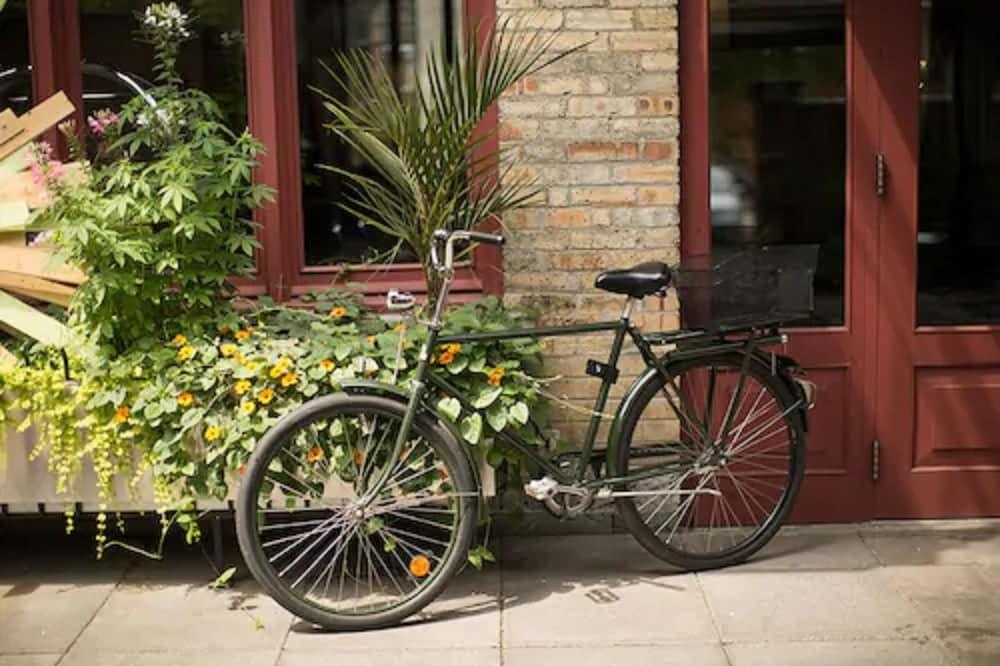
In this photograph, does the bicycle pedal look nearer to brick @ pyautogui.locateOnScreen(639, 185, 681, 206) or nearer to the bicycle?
the bicycle

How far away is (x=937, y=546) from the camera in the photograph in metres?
6.00

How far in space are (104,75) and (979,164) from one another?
3.57 meters

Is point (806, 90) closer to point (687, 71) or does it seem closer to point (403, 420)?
point (687, 71)

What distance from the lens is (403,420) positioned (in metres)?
5.26

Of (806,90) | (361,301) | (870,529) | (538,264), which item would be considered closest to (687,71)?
(806,90)

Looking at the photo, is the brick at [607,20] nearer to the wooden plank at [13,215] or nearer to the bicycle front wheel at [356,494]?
the bicycle front wheel at [356,494]

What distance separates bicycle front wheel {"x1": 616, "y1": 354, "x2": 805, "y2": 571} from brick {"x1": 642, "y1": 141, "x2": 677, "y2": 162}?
841 millimetres

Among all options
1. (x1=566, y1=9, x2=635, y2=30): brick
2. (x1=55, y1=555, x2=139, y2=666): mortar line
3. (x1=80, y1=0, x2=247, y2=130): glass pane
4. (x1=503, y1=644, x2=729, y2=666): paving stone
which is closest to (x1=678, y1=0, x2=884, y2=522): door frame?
(x1=566, y1=9, x2=635, y2=30): brick

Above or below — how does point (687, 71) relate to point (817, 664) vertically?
above

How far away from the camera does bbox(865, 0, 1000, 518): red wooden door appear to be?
6039mm

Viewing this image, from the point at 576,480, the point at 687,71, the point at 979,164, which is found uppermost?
the point at 687,71

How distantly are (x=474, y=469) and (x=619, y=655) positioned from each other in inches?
33.6

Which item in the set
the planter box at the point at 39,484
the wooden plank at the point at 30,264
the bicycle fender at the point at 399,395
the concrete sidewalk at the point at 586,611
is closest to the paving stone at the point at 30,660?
the concrete sidewalk at the point at 586,611

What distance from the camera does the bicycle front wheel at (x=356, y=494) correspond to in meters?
5.22
